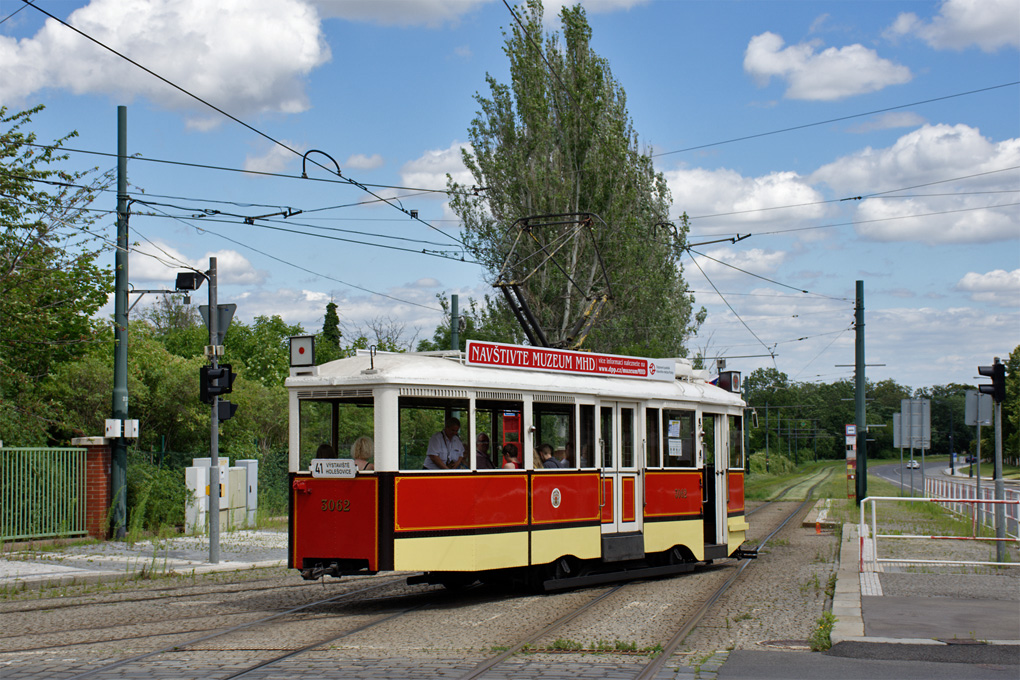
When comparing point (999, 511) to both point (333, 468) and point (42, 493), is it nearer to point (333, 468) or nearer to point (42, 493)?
point (333, 468)

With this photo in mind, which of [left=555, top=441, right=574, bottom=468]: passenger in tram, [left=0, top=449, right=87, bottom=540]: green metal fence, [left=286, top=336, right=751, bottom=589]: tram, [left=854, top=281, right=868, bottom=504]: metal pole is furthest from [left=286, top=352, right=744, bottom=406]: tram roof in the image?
[left=854, top=281, right=868, bottom=504]: metal pole

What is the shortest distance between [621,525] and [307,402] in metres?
4.15

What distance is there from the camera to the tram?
10.8 metres

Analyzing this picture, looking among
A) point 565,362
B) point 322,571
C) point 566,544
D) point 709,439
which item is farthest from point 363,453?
point 709,439

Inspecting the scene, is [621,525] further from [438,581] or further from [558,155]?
[558,155]

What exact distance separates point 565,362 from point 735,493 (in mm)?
4218

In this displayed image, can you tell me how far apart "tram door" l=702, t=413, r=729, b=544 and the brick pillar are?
1082 centimetres

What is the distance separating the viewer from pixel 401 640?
9047 mm

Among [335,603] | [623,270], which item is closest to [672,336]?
[623,270]

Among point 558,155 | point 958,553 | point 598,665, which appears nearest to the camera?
point 598,665

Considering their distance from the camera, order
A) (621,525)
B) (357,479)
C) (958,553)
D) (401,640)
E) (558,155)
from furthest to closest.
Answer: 1. (558,155)
2. (958,553)
3. (621,525)
4. (357,479)
5. (401,640)

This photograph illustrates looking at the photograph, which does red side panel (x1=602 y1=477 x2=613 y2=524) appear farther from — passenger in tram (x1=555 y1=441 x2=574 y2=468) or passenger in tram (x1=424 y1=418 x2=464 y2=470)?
passenger in tram (x1=424 y1=418 x2=464 y2=470)

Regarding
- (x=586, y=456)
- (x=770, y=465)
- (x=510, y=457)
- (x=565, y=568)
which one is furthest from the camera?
(x=770, y=465)

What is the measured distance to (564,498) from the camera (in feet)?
40.3
